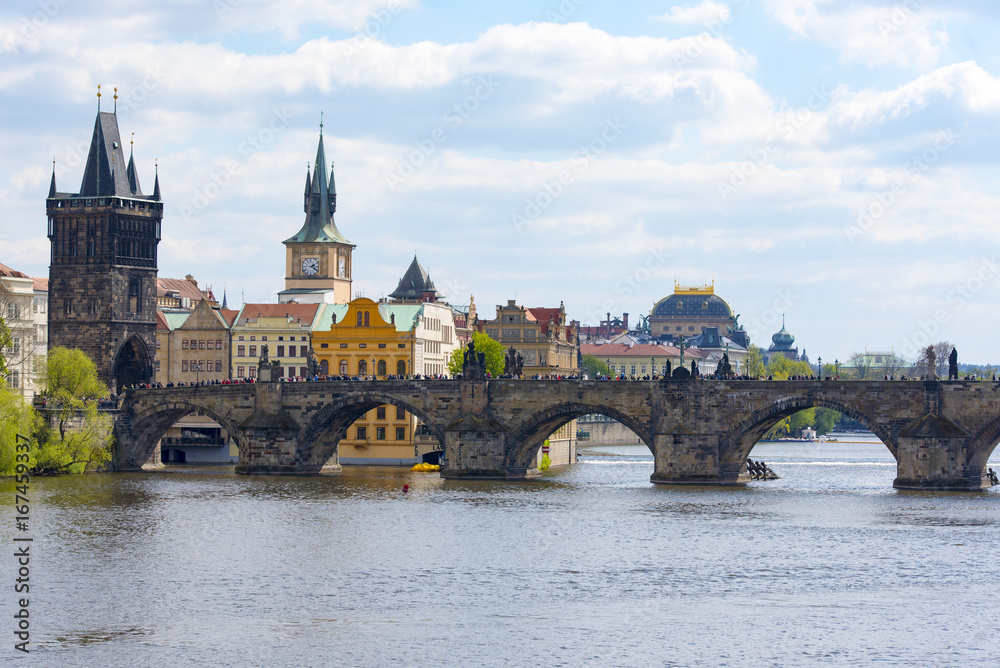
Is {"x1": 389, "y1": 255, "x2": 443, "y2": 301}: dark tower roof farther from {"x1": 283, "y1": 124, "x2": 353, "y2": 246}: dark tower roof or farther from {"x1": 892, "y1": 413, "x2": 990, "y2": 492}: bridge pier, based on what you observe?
{"x1": 892, "y1": 413, "x2": 990, "y2": 492}: bridge pier

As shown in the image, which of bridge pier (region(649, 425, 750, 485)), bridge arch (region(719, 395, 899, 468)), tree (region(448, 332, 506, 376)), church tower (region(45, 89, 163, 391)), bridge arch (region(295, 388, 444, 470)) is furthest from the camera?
tree (region(448, 332, 506, 376))

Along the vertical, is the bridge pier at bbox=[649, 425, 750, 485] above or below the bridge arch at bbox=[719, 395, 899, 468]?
below

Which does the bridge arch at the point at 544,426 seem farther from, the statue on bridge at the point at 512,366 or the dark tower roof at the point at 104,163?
the dark tower roof at the point at 104,163

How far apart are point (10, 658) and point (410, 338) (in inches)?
3463

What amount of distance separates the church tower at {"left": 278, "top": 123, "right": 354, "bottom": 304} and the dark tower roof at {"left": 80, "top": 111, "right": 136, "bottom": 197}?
99.7 feet

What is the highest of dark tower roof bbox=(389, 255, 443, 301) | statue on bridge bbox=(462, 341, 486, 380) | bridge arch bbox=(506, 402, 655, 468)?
dark tower roof bbox=(389, 255, 443, 301)

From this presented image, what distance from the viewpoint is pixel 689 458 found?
102375 mm

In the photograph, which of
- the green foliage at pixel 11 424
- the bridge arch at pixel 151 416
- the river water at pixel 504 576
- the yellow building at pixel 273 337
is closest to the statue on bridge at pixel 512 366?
the yellow building at pixel 273 337

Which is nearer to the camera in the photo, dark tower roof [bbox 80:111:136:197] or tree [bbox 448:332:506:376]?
dark tower roof [bbox 80:111:136:197]

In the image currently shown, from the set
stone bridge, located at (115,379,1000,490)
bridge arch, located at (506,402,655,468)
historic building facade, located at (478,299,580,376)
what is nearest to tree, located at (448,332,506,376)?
historic building facade, located at (478,299,580,376)

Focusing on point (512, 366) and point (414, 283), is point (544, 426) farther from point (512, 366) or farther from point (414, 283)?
point (414, 283)

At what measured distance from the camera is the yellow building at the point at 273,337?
144375 mm

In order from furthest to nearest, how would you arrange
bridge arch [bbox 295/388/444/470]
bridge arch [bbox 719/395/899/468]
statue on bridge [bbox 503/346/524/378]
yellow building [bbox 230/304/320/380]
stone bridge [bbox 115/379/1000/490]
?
yellow building [bbox 230/304/320/380]
statue on bridge [bbox 503/346/524/378]
bridge arch [bbox 295/388/444/470]
bridge arch [bbox 719/395/899/468]
stone bridge [bbox 115/379/1000/490]

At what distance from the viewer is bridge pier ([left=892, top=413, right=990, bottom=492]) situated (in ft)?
318
